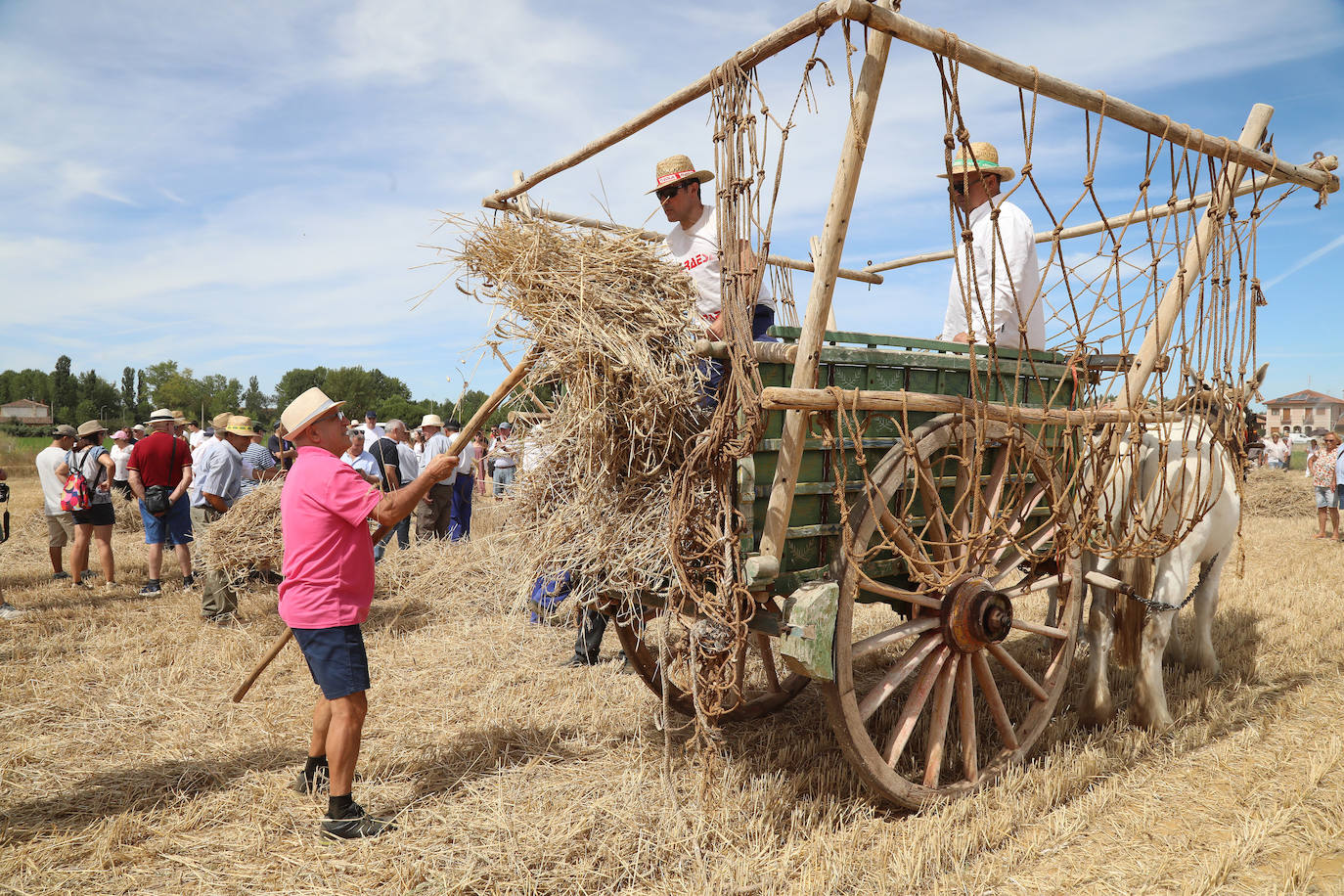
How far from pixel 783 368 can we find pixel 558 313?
83cm

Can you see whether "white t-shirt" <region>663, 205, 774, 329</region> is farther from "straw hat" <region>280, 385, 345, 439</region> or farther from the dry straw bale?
the dry straw bale

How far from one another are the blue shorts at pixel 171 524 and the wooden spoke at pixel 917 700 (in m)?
6.71

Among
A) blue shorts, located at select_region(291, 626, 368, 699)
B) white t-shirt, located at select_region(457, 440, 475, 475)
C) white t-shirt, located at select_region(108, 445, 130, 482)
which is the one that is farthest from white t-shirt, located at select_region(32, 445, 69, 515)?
blue shorts, located at select_region(291, 626, 368, 699)

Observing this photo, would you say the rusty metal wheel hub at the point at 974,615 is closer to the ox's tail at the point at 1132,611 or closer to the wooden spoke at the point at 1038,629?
the wooden spoke at the point at 1038,629

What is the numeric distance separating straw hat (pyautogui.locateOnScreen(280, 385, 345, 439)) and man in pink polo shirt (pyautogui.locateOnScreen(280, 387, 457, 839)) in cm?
5

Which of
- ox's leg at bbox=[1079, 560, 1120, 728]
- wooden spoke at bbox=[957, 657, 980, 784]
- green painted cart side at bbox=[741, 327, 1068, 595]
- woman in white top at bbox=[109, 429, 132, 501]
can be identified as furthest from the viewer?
woman in white top at bbox=[109, 429, 132, 501]

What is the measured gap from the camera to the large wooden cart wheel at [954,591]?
2.84 m

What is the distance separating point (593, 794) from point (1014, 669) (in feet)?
6.31

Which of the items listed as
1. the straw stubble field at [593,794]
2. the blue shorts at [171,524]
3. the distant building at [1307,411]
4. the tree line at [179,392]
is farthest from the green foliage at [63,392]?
the distant building at [1307,411]

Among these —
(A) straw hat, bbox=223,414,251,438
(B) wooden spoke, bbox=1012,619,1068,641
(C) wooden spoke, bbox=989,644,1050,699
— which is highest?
(A) straw hat, bbox=223,414,251,438

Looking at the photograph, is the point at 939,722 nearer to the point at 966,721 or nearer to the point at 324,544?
the point at 966,721

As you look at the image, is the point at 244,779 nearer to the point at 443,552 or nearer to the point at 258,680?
the point at 258,680

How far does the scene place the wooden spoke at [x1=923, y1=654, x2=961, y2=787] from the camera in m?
3.12

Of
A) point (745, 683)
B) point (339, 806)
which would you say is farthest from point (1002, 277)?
point (339, 806)
